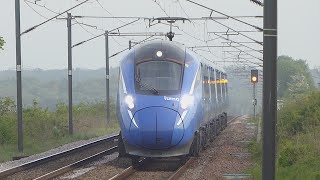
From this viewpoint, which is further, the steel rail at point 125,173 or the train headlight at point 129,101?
the train headlight at point 129,101

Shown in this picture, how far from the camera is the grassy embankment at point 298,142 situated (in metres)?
13.7

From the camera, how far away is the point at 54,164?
19.8 metres

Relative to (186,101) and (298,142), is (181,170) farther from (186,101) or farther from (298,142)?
(298,142)

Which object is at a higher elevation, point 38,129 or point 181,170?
point 38,129

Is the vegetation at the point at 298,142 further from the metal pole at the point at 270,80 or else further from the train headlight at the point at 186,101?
the metal pole at the point at 270,80

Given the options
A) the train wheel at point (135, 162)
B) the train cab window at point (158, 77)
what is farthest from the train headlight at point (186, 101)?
the train wheel at point (135, 162)

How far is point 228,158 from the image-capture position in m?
20.2

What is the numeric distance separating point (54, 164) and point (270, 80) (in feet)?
41.9

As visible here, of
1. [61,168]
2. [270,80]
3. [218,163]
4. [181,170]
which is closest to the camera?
[270,80]

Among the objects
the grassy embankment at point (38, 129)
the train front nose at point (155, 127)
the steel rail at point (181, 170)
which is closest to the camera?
the steel rail at point (181, 170)

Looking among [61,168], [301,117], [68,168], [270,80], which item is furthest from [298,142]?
[270,80]

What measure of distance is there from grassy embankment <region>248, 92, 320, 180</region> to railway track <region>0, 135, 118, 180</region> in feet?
17.2

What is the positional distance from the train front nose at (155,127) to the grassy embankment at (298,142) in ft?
7.42

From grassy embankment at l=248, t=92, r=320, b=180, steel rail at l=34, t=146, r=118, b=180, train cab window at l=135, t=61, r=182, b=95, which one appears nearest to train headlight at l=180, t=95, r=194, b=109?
train cab window at l=135, t=61, r=182, b=95
